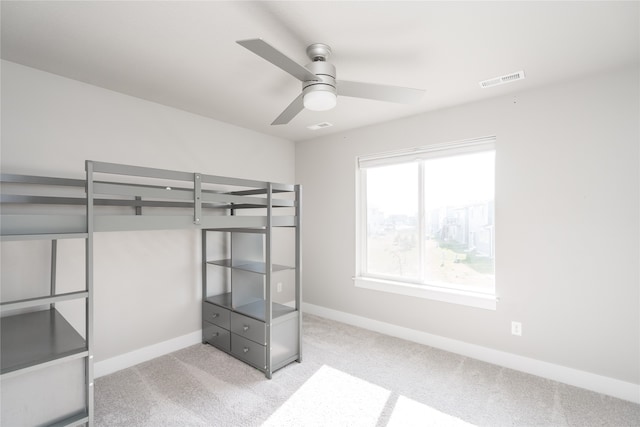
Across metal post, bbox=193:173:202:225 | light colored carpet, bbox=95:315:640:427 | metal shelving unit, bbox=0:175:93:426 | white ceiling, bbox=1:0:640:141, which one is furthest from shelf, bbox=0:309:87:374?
white ceiling, bbox=1:0:640:141

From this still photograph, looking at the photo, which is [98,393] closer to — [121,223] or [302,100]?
[121,223]

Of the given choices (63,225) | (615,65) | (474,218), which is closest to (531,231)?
(474,218)

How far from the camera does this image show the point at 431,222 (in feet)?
10.9

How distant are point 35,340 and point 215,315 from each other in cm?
154

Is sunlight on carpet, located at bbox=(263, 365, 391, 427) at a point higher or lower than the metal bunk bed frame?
lower

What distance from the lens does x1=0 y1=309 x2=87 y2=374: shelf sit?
4.78 ft

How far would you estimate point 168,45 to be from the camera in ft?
6.47

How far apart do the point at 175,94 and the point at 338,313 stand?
3.03 m

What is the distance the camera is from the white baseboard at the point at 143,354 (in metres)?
2.58

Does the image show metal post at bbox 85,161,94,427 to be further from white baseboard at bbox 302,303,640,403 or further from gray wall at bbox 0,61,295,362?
white baseboard at bbox 302,303,640,403

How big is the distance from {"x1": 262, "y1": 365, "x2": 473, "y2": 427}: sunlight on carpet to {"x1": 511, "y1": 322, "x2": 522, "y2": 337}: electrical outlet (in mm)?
1087

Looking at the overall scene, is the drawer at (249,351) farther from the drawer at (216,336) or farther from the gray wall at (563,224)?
the gray wall at (563,224)

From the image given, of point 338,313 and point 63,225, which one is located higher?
point 63,225

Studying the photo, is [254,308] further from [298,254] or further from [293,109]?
[293,109]
